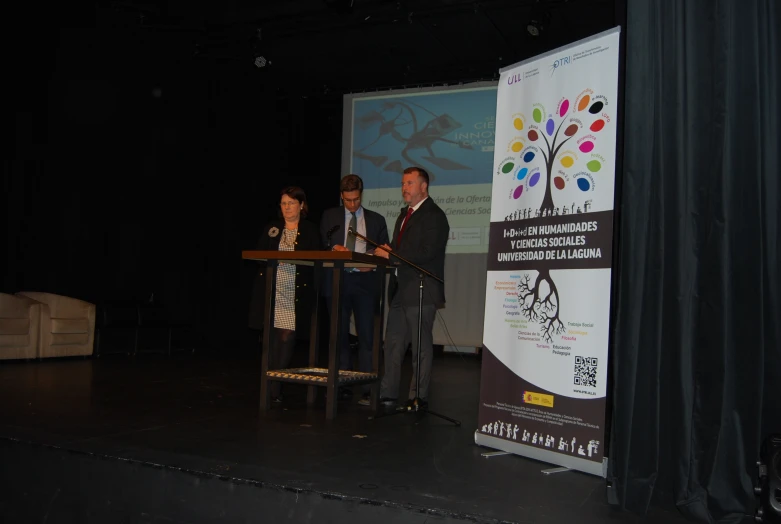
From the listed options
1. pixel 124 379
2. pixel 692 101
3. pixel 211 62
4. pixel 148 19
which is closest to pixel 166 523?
pixel 692 101

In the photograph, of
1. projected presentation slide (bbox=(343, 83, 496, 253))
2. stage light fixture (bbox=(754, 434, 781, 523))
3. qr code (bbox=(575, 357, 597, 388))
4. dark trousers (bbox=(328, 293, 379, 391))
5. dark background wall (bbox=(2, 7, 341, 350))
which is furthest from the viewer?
projected presentation slide (bbox=(343, 83, 496, 253))

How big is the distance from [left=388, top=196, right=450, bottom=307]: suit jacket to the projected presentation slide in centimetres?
374

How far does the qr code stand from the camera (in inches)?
104

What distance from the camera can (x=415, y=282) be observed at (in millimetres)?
4078

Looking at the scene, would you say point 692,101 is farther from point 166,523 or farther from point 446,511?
point 166,523

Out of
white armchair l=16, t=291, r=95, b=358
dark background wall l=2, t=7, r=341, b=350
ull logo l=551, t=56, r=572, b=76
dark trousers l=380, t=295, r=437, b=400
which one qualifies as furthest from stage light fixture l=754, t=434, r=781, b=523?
dark background wall l=2, t=7, r=341, b=350

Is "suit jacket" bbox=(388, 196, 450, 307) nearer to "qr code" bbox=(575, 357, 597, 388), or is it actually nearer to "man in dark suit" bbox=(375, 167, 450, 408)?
"man in dark suit" bbox=(375, 167, 450, 408)

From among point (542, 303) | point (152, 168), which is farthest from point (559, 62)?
point (152, 168)

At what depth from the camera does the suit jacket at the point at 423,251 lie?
4.05 m

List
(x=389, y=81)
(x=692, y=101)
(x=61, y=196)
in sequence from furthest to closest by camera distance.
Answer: (x=389, y=81), (x=61, y=196), (x=692, y=101)

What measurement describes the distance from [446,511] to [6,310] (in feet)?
18.0

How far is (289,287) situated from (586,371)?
2182mm

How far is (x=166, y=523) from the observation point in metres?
2.52

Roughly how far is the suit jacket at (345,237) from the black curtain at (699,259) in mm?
2220
